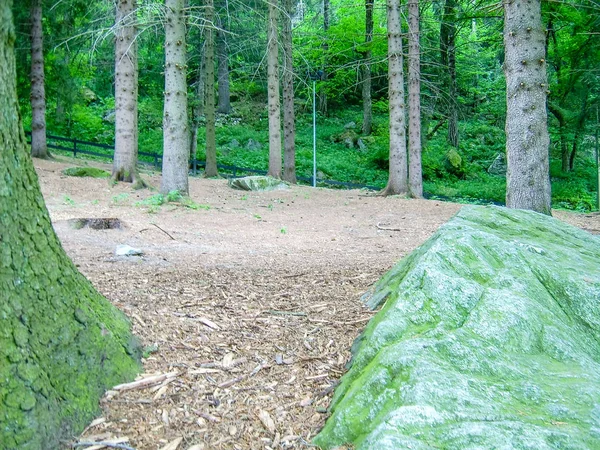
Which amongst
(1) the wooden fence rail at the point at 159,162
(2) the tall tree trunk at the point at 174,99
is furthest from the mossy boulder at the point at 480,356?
(1) the wooden fence rail at the point at 159,162

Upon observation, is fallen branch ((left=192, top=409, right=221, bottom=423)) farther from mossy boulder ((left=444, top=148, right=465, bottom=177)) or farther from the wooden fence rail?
mossy boulder ((left=444, top=148, right=465, bottom=177))

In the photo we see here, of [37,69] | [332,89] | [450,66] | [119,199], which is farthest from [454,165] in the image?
[119,199]

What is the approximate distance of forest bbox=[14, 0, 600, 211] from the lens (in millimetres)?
18328

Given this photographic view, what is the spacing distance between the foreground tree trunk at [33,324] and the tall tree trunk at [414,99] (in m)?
13.4

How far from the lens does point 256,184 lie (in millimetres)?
16266

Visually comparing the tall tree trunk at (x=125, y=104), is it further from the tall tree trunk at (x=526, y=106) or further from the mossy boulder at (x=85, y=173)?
the tall tree trunk at (x=526, y=106)

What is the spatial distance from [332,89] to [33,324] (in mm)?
33505

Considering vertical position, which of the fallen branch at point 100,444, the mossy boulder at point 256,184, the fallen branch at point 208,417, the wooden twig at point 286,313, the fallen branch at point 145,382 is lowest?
the fallen branch at point 100,444

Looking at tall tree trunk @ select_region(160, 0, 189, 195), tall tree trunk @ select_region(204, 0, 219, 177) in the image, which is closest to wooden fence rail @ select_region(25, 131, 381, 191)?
tall tree trunk @ select_region(204, 0, 219, 177)

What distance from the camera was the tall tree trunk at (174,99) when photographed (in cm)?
1133

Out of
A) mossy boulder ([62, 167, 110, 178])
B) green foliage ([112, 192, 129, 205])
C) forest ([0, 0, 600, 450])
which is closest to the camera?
forest ([0, 0, 600, 450])

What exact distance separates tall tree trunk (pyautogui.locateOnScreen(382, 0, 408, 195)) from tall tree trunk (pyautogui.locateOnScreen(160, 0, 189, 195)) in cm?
Result: 606

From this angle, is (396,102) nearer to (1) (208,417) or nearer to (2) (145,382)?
(2) (145,382)

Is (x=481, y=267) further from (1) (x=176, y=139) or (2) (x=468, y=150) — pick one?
(2) (x=468, y=150)
